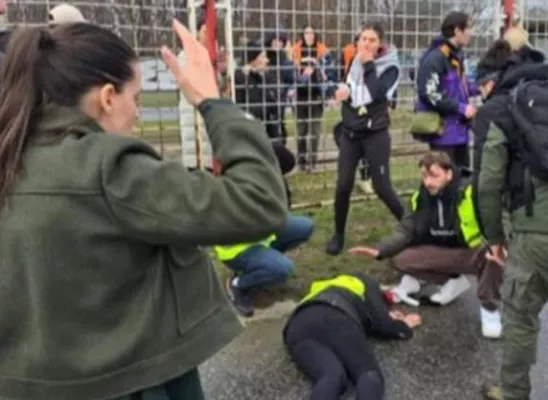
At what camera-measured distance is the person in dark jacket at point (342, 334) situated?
135 inches

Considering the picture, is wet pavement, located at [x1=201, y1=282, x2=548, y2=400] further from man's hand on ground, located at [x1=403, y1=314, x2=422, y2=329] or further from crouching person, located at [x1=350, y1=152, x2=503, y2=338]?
crouching person, located at [x1=350, y1=152, x2=503, y2=338]

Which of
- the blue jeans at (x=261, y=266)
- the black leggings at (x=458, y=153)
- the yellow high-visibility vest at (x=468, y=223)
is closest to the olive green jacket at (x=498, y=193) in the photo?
the yellow high-visibility vest at (x=468, y=223)

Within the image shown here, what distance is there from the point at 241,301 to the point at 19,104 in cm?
326

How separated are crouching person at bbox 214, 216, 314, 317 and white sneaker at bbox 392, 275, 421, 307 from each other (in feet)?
2.29

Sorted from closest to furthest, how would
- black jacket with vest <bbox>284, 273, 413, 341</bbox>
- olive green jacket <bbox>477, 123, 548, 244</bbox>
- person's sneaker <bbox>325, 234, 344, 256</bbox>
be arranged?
olive green jacket <bbox>477, 123, 548, 244</bbox> < black jacket with vest <bbox>284, 273, 413, 341</bbox> < person's sneaker <bbox>325, 234, 344, 256</bbox>

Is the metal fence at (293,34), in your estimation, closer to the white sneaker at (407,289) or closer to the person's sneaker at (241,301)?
the person's sneaker at (241,301)

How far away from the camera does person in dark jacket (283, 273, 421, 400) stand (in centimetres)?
342

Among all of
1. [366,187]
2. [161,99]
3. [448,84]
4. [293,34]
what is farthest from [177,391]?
[366,187]

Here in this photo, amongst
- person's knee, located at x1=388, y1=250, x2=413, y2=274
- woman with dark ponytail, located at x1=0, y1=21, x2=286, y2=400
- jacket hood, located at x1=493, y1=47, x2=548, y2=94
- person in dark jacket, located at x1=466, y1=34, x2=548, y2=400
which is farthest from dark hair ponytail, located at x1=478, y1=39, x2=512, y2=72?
woman with dark ponytail, located at x1=0, y1=21, x2=286, y2=400

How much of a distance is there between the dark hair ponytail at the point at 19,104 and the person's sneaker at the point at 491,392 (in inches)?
101

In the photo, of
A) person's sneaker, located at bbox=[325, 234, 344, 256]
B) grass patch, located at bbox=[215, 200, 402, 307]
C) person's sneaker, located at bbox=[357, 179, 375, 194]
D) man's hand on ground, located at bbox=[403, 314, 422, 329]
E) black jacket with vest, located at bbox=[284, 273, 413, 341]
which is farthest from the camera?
person's sneaker, located at bbox=[357, 179, 375, 194]

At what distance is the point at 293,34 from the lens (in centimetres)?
704

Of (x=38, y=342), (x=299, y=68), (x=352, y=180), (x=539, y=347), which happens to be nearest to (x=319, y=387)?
(x=539, y=347)

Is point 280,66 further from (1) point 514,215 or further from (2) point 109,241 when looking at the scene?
(2) point 109,241
